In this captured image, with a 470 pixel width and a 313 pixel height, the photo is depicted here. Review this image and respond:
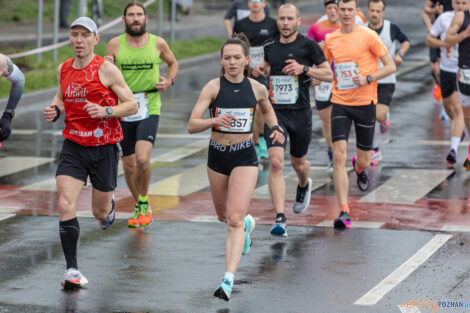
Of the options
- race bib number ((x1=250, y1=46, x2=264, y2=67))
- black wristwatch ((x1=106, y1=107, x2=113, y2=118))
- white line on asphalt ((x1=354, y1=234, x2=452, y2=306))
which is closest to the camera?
white line on asphalt ((x1=354, y1=234, x2=452, y2=306))

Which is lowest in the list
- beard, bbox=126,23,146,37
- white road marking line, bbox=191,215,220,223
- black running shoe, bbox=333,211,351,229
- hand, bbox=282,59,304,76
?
white road marking line, bbox=191,215,220,223

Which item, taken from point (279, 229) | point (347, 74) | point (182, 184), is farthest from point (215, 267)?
point (182, 184)

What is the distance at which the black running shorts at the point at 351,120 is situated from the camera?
37.9 feet

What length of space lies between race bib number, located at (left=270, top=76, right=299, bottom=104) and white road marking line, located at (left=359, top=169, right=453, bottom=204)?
171cm

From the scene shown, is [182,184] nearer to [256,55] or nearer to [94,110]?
[256,55]

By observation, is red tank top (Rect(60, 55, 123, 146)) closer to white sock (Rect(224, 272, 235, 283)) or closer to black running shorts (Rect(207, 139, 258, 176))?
black running shorts (Rect(207, 139, 258, 176))

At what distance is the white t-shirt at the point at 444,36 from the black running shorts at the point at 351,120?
3.63 m

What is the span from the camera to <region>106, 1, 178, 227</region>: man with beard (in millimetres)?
11211

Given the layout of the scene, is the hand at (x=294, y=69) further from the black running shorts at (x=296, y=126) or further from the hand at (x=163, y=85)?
the hand at (x=163, y=85)

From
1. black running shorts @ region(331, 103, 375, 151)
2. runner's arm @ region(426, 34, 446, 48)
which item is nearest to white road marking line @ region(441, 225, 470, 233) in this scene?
black running shorts @ region(331, 103, 375, 151)

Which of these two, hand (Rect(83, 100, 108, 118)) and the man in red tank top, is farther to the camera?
the man in red tank top

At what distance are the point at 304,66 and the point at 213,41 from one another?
70.1ft

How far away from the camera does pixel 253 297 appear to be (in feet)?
27.3

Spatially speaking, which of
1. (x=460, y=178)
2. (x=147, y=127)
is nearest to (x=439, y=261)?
(x=147, y=127)
